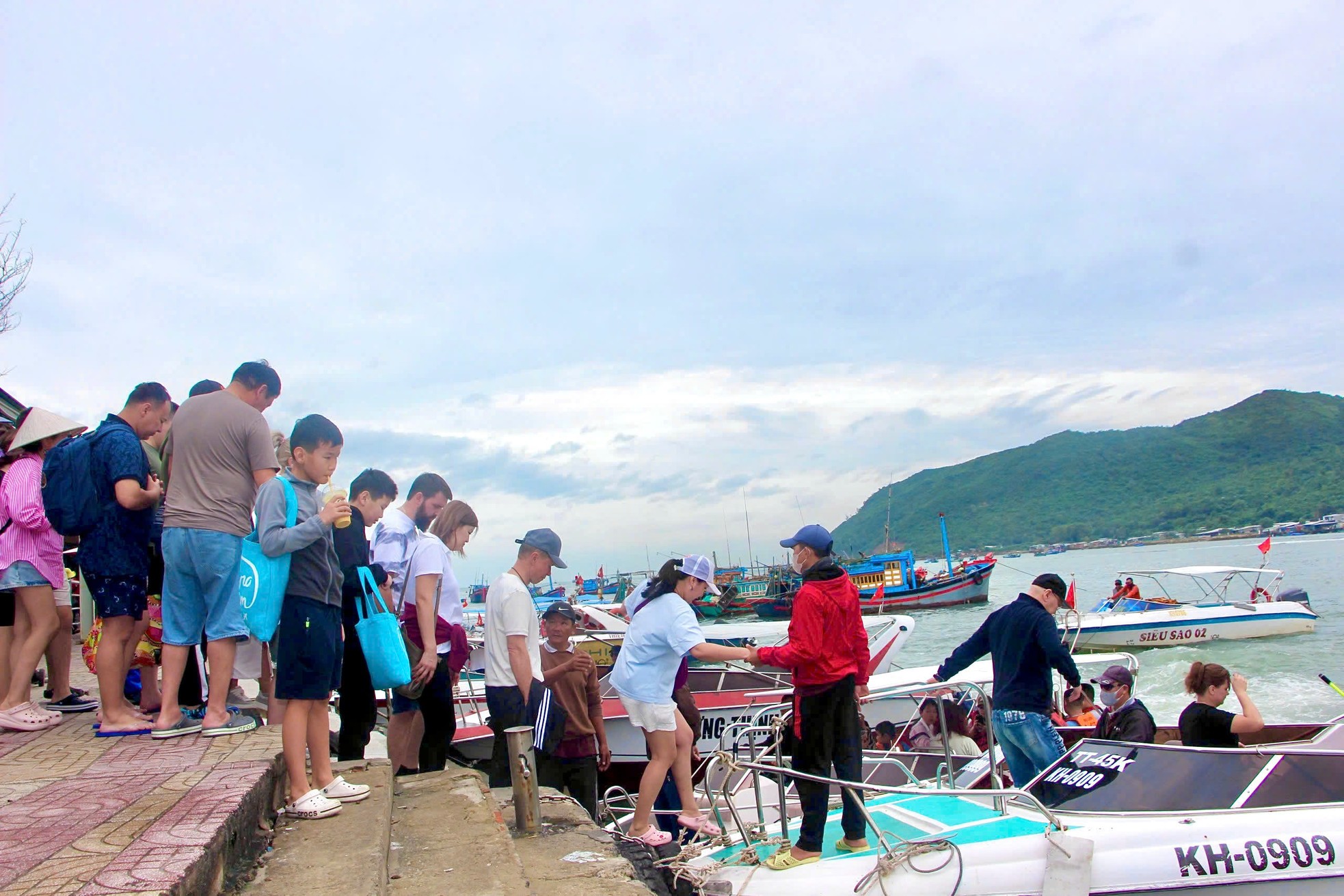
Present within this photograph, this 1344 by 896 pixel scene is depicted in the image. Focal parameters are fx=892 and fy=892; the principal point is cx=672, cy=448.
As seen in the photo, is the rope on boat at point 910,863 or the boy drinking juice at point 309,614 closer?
the boy drinking juice at point 309,614

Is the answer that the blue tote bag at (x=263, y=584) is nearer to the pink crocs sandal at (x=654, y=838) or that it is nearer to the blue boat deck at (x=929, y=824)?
the pink crocs sandal at (x=654, y=838)

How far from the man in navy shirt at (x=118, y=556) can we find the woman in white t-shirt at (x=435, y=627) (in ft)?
4.44

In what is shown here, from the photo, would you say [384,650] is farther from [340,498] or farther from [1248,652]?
[1248,652]

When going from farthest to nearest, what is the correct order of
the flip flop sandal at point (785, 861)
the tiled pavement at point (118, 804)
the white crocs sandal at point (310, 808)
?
the flip flop sandal at point (785, 861), the white crocs sandal at point (310, 808), the tiled pavement at point (118, 804)

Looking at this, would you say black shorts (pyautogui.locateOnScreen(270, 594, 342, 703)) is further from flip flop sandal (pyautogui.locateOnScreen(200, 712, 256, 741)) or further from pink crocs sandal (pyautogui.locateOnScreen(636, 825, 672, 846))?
pink crocs sandal (pyautogui.locateOnScreen(636, 825, 672, 846))

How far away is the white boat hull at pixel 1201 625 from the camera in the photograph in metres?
26.4

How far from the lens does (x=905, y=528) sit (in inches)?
7648

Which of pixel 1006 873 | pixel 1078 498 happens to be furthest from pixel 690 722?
pixel 1078 498

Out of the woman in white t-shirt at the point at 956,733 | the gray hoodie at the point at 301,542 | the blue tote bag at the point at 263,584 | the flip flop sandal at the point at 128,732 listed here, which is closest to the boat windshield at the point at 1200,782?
the woman in white t-shirt at the point at 956,733

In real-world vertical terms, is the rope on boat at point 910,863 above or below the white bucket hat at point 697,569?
below

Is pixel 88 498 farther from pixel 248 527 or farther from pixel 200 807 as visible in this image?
pixel 200 807

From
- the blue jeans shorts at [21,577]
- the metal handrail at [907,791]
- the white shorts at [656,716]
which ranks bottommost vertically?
the metal handrail at [907,791]

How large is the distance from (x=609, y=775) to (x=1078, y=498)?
179184 millimetres

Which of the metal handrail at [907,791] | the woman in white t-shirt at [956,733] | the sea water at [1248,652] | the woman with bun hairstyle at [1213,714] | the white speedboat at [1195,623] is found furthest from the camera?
the white speedboat at [1195,623]
